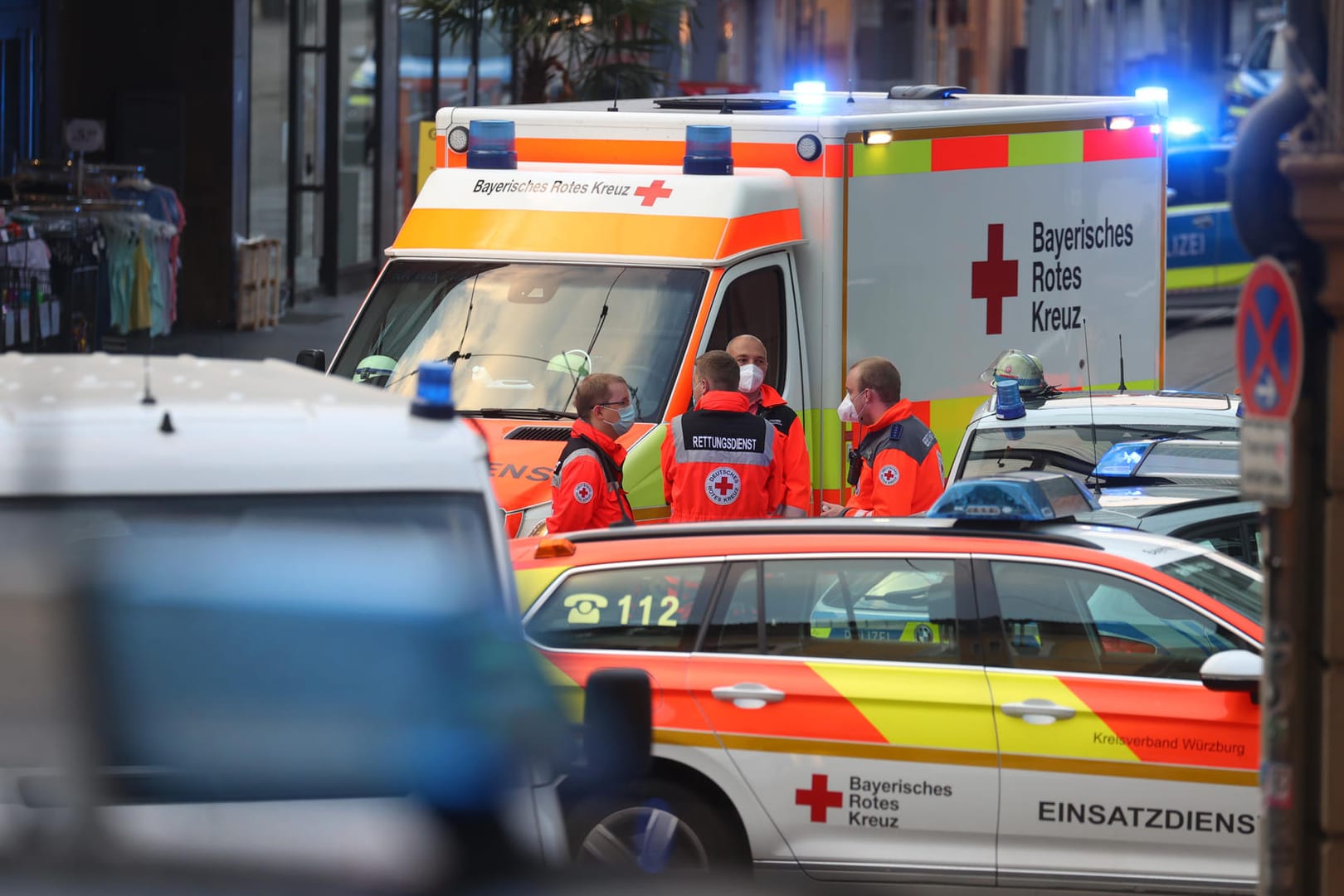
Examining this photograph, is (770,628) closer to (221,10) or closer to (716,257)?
(716,257)

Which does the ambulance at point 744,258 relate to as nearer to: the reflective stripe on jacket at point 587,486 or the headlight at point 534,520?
the headlight at point 534,520

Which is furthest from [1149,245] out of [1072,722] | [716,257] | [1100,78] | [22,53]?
[1100,78]

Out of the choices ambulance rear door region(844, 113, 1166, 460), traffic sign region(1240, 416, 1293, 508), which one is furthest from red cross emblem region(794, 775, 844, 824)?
ambulance rear door region(844, 113, 1166, 460)

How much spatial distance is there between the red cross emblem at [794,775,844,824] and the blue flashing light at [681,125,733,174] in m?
4.38

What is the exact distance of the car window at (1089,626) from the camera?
21.0ft

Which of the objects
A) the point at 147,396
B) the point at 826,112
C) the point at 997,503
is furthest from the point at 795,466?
the point at 147,396

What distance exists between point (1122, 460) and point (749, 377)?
67.3 inches

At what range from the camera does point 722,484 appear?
8641 mm

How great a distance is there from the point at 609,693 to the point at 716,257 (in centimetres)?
598

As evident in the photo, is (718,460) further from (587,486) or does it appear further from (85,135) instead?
(85,135)

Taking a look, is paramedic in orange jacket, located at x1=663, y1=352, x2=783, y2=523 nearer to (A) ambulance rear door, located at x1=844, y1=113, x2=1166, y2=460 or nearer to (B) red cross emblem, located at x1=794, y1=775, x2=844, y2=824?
(A) ambulance rear door, located at x1=844, y1=113, x2=1166, y2=460

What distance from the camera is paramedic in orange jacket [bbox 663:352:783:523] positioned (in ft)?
28.2

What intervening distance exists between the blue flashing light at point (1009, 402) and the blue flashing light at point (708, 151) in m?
1.76

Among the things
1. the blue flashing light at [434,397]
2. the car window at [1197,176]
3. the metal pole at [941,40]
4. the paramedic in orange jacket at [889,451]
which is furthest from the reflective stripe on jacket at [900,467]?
the metal pole at [941,40]
